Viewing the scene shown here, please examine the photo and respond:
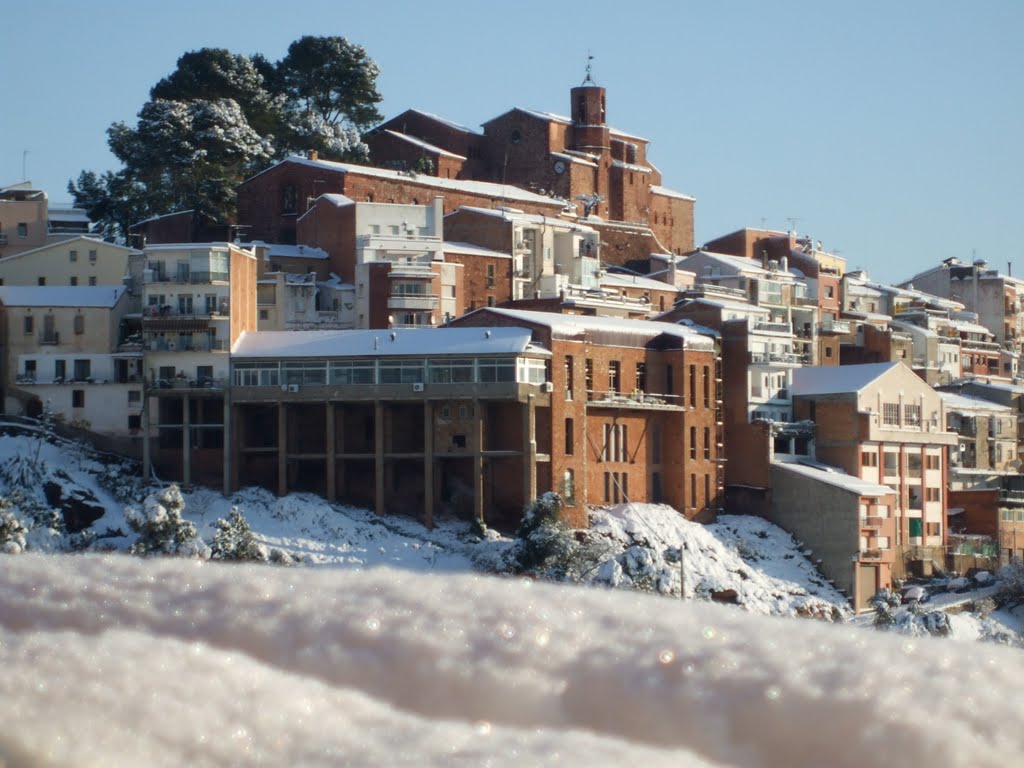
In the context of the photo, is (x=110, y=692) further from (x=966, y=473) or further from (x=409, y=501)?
(x=966, y=473)

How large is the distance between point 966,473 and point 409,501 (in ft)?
89.1

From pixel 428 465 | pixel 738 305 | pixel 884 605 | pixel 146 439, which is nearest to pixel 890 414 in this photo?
pixel 738 305

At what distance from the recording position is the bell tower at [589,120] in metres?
86.1

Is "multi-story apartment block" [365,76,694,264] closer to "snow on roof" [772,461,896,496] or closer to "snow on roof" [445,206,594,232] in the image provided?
"snow on roof" [445,206,594,232]

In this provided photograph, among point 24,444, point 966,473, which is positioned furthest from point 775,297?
point 24,444

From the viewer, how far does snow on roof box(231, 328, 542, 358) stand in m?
52.8

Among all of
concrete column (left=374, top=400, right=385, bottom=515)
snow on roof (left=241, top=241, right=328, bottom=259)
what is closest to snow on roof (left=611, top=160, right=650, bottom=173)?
snow on roof (left=241, top=241, right=328, bottom=259)

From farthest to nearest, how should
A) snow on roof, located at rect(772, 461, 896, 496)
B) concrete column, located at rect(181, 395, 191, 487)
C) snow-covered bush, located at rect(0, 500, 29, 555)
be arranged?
snow on roof, located at rect(772, 461, 896, 496)
concrete column, located at rect(181, 395, 191, 487)
snow-covered bush, located at rect(0, 500, 29, 555)

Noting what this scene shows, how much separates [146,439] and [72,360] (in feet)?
20.3

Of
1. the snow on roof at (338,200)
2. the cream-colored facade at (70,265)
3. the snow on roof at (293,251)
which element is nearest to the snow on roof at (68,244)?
the cream-colored facade at (70,265)

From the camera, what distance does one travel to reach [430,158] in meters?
82.2

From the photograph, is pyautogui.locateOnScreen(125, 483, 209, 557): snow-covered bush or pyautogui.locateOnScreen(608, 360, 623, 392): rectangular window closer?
pyautogui.locateOnScreen(125, 483, 209, 557): snow-covered bush

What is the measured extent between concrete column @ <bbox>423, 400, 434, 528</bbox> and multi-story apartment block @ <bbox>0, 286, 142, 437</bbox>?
997cm

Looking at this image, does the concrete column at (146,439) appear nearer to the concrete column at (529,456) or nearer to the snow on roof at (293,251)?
the concrete column at (529,456)
